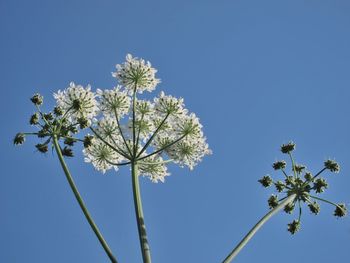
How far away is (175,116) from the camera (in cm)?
1227

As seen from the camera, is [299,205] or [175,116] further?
[175,116]

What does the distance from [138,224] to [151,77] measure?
16.8 feet

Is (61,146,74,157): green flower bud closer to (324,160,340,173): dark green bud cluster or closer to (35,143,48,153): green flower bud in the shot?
(35,143,48,153): green flower bud

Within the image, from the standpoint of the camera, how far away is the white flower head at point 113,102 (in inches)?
472

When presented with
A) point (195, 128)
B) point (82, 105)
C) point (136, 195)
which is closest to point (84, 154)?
point (82, 105)

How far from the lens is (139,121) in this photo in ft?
39.2

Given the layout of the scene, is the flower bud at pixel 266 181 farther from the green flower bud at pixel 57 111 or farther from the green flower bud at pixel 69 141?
the green flower bud at pixel 57 111

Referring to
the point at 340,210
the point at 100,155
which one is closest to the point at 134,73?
the point at 100,155

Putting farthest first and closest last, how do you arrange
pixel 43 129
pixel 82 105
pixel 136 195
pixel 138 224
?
pixel 82 105, pixel 43 129, pixel 136 195, pixel 138 224

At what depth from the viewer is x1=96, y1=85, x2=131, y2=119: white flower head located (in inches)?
472

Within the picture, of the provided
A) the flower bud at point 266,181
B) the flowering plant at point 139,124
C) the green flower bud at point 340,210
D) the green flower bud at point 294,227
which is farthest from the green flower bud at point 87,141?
the green flower bud at point 340,210

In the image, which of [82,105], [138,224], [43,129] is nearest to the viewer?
[138,224]

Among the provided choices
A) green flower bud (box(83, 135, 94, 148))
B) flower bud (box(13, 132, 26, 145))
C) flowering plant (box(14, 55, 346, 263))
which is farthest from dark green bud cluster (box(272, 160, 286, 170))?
flower bud (box(13, 132, 26, 145))

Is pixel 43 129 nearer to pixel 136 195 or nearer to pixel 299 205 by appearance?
pixel 136 195
